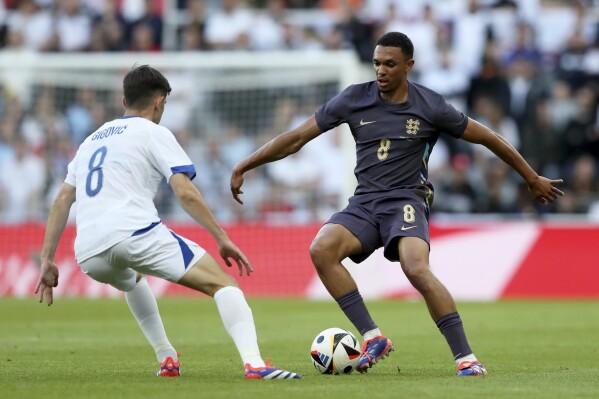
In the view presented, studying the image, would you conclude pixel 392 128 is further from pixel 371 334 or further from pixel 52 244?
pixel 52 244

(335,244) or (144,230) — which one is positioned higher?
(144,230)

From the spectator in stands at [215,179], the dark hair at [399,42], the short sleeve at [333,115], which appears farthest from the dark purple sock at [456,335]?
the spectator in stands at [215,179]

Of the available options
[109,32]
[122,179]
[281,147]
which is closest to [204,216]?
[122,179]

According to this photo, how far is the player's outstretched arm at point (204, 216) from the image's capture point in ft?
24.4

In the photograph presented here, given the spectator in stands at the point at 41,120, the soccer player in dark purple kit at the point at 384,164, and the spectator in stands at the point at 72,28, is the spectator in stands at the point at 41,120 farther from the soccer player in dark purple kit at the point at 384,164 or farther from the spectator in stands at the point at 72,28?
the soccer player in dark purple kit at the point at 384,164

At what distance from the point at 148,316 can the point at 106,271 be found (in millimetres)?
685

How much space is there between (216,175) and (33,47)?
19.9 feet

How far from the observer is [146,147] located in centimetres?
776

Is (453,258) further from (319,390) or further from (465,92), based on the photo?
(319,390)

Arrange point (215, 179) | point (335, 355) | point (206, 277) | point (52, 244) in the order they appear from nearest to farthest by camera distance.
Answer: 1. point (206, 277)
2. point (52, 244)
3. point (335, 355)
4. point (215, 179)

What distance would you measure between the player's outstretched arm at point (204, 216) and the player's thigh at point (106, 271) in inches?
24.7

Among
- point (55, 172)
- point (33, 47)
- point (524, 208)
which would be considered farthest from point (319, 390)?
point (33, 47)

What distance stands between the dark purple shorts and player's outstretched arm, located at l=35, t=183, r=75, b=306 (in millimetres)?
2092

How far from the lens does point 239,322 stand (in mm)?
7570
